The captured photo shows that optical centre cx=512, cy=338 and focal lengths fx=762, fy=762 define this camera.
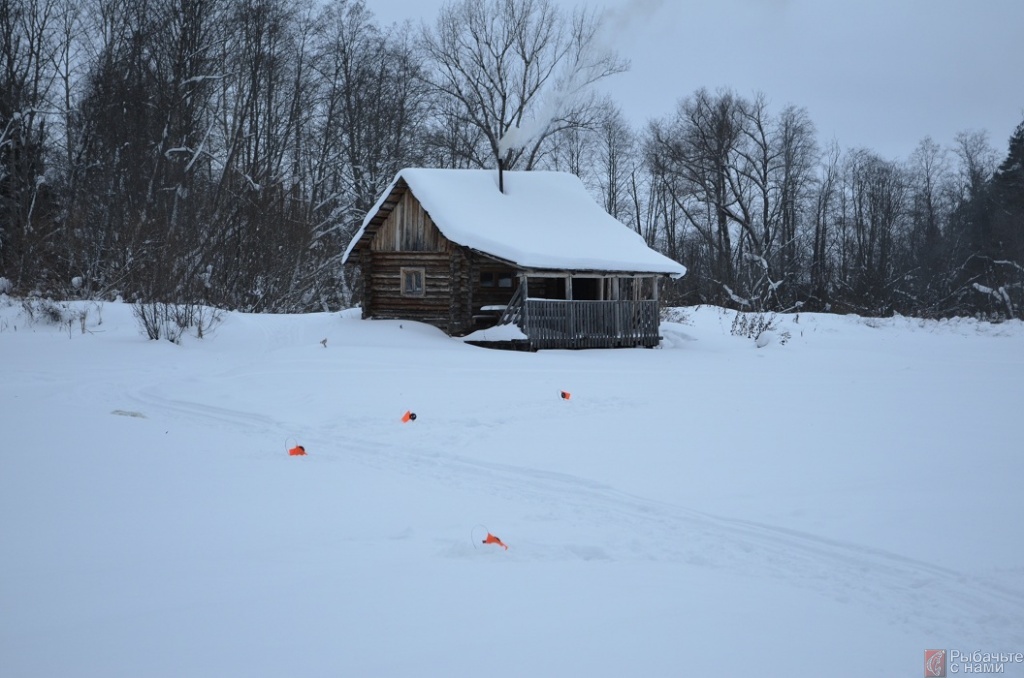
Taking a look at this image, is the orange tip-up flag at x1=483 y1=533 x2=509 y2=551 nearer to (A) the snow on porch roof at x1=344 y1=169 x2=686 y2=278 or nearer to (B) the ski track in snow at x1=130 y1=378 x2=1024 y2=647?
(B) the ski track in snow at x1=130 y1=378 x2=1024 y2=647

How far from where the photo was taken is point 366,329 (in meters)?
21.9

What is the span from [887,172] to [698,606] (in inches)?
2182

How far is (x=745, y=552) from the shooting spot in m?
5.55

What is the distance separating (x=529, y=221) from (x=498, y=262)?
2.66 metres

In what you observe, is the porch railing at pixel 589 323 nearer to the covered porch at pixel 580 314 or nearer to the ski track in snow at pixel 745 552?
the covered porch at pixel 580 314

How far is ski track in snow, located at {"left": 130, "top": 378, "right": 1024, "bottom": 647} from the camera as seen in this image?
461cm

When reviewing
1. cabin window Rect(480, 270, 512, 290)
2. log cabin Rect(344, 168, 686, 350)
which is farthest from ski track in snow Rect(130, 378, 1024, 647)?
cabin window Rect(480, 270, 512, 290)

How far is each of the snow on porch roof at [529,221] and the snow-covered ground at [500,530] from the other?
889 centimetres

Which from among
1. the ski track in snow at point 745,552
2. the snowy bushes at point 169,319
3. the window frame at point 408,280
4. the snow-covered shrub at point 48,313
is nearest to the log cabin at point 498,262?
the window frame at point 408,280

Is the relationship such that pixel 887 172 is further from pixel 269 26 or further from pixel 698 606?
pixel 698 606

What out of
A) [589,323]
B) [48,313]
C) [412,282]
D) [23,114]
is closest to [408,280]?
[412,282]

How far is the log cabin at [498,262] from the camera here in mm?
21969

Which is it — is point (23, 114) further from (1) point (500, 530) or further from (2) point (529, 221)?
(1) point (500, 530)

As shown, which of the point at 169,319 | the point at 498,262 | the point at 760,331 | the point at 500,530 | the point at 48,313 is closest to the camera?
the point at 500,530
